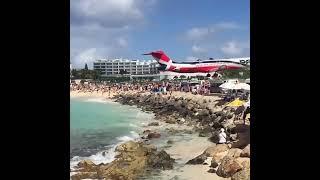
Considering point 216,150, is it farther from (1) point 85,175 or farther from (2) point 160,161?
(1) point 85,175

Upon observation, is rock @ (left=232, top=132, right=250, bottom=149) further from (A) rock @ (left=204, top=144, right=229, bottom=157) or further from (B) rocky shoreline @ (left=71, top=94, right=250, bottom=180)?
(A) rock @ (left=204, top=144, right=229, bottom=157)

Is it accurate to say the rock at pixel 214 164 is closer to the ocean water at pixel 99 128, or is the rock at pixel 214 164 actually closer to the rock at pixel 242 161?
the rock at pixel 242 161

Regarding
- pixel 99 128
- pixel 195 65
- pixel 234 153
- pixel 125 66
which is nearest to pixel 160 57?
pixel 195 65

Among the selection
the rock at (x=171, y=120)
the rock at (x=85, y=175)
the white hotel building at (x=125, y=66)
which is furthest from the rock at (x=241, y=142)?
the white hotel building at (x=125, y=66)

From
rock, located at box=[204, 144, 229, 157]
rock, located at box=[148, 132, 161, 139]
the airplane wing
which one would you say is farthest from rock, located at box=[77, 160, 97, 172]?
the airplane wing

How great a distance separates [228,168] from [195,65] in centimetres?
3070

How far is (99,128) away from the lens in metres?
27.2

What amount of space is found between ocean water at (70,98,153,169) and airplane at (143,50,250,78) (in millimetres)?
5162

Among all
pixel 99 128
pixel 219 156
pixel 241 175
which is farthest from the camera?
pixel 99 128

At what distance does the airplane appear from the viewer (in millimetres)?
37994
